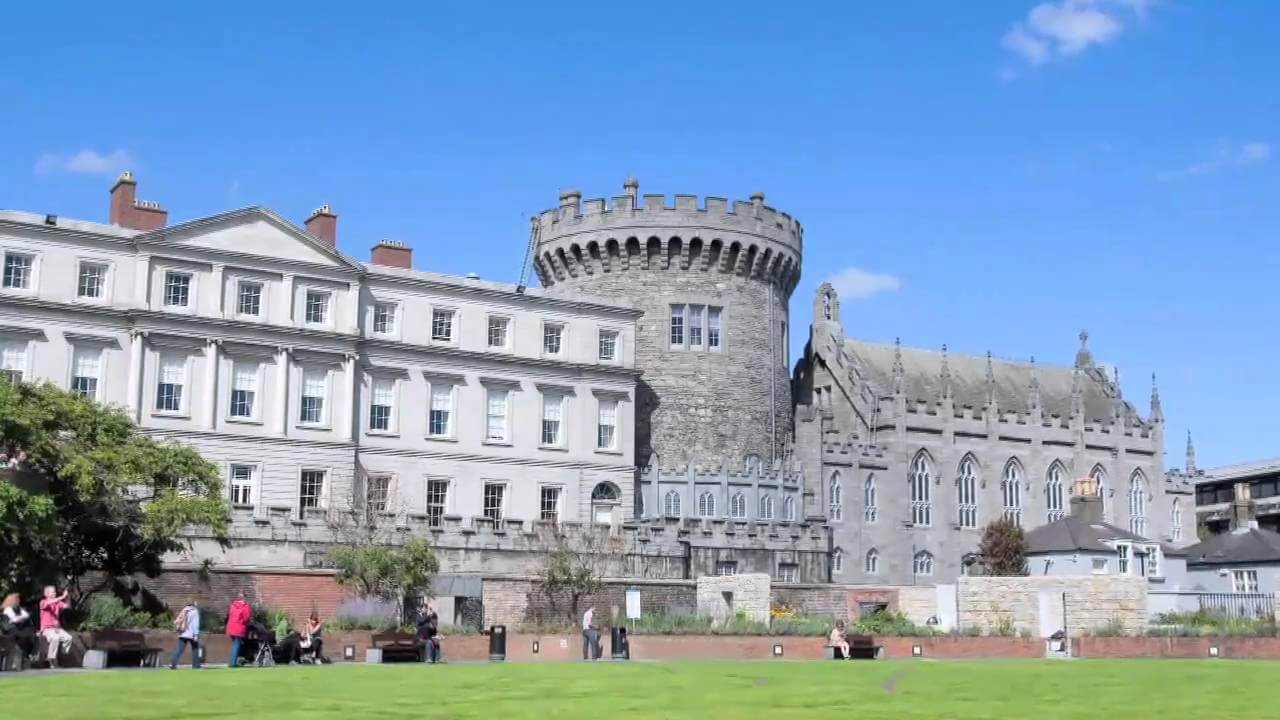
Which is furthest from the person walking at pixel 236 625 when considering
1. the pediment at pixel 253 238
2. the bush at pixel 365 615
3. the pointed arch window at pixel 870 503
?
the pointed arch window at pixel 870 503

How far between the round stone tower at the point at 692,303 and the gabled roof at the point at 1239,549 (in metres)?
18.4

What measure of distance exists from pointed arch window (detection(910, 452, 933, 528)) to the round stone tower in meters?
7.27

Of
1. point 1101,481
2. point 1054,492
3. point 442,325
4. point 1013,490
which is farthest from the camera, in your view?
point 1101,481

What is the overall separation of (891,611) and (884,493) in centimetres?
1979

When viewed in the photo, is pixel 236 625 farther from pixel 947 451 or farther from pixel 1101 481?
pixel 1101 481

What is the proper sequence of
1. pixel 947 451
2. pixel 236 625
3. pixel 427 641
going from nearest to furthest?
pixel 236 625
pixel 427 641
pixel 947 451

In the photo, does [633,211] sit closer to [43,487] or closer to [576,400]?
[576,400]

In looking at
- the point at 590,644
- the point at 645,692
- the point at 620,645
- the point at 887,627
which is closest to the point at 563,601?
the point at 620,645

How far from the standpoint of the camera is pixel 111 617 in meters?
34.6

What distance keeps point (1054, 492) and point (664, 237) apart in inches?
971

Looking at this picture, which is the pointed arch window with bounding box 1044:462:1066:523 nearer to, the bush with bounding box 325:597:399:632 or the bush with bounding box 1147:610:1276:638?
the bush with bounding box 1147:610:1276:638

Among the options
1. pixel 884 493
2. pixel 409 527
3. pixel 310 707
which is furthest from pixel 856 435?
pixel 310 707

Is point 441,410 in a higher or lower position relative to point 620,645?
higher

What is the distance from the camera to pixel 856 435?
243ft
